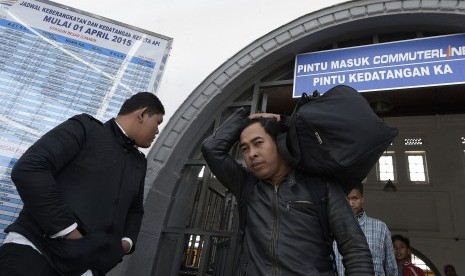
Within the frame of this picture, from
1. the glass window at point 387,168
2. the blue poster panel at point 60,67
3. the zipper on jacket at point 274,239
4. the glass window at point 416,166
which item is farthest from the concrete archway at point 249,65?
the glass window at point 416,166

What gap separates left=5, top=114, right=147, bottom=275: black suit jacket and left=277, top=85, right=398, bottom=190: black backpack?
1070 millimetres

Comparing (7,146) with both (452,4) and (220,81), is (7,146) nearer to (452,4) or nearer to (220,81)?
(220,81)

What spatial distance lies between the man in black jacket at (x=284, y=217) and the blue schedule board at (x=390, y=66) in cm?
160

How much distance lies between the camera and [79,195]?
1.87m

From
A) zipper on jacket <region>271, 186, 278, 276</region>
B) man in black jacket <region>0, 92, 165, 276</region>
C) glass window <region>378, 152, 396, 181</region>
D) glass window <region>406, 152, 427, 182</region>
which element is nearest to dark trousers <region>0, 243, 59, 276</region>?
man in black jacket <region>0, 92, 165, 276</region>

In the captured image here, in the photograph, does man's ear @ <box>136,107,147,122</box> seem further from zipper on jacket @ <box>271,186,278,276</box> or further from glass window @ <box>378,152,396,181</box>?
glass window @ <box>378,152,396,181</box>

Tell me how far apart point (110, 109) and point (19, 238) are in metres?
2.18

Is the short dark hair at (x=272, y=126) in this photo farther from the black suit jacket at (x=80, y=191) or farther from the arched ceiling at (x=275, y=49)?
the arched ceiling at (x=275, y=49)

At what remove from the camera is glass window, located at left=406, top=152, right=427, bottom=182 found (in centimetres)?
1388

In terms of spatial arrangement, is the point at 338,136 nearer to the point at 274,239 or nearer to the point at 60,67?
the point at 274,239

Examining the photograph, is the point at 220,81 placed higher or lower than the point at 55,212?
higher

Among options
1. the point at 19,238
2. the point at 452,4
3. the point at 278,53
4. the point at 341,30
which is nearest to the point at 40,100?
the point at 19,238

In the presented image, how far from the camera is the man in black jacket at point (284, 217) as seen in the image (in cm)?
171

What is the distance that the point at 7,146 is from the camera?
133 inches
